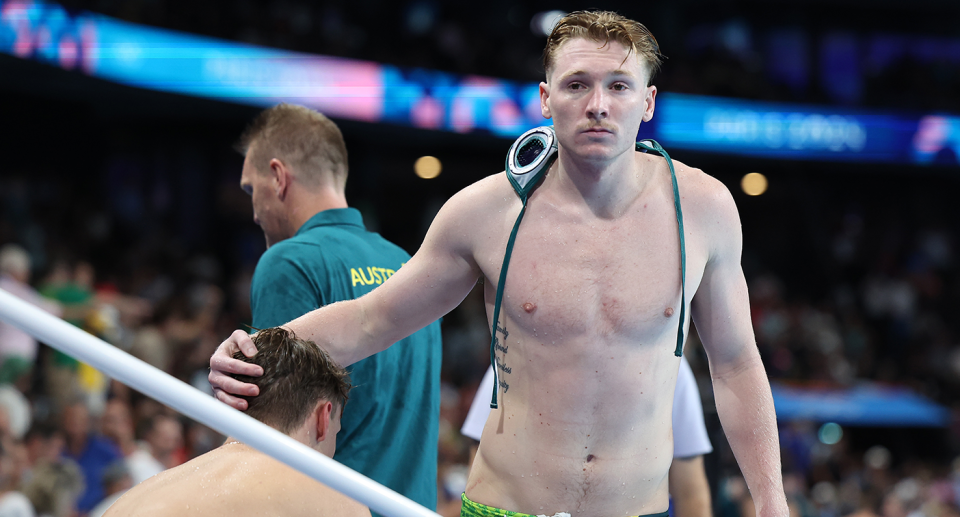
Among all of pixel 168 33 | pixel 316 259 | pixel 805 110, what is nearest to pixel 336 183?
pixel 316 259

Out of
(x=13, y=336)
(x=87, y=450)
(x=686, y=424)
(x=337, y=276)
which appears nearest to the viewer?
(x=337, y=276)

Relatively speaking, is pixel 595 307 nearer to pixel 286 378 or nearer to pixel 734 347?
pixel 734 347

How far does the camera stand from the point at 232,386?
6.57ft

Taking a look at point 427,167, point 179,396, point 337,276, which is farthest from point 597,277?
point 427,167

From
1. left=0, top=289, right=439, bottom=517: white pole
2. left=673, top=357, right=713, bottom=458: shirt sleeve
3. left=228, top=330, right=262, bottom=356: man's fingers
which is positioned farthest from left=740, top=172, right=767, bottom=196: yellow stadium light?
left=0, top=289, right=439, bottom=517: white pole

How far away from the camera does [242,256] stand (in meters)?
12.4

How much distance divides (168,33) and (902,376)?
37.4 ft

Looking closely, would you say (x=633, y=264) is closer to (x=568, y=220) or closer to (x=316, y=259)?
(x=568, y=220)

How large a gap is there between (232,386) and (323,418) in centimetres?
23

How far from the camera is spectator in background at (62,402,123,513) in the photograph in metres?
5.68

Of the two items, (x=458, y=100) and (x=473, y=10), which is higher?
(x=473, y=10)

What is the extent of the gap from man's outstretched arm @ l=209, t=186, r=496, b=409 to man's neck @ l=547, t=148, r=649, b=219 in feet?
0.76

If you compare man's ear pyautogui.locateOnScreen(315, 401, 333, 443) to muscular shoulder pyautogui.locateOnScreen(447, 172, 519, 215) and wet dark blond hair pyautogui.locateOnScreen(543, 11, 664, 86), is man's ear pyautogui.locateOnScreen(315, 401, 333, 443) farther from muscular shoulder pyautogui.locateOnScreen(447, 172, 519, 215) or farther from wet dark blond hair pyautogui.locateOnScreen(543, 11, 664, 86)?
wet dark blond hair pyautogui.locateOnScreen(543, 11, 664, 86)

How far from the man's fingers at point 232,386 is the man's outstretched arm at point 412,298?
0.21 metres
